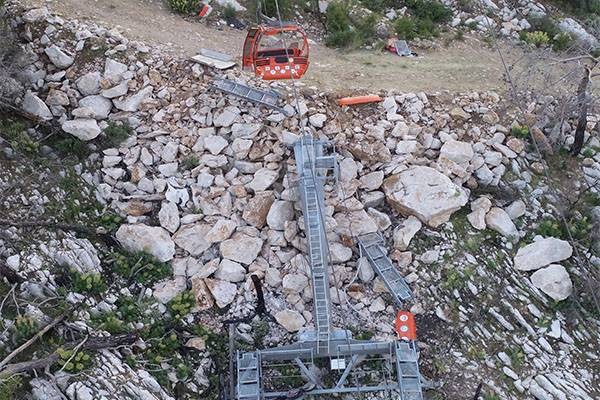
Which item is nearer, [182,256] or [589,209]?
[182,256]

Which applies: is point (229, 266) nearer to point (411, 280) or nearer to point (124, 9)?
point (411, 280)

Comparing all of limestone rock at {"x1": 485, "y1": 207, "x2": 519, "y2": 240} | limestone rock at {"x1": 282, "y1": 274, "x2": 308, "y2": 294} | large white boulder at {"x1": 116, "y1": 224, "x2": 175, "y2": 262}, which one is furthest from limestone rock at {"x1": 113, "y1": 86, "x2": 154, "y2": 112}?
limestone rock at {"x1": 485, "y1": 207, "x2": 519, "y2": 240}

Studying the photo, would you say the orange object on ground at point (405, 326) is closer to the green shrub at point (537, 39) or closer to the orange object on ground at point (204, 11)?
the orange object on ground at point (204, 11)

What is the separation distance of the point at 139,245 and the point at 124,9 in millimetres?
5371

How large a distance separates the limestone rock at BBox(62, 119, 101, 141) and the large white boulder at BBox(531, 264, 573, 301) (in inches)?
310

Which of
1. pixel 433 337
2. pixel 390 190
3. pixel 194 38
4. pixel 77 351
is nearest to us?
pixel 77 351

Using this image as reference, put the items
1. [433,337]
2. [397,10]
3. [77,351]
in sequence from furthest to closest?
[397,10] → [433,337] → [77,351]

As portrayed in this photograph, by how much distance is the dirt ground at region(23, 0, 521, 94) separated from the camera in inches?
473

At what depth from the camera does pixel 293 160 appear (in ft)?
35.3

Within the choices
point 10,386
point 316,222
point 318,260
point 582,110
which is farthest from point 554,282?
point 10,386

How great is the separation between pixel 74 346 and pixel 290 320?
3193 mm

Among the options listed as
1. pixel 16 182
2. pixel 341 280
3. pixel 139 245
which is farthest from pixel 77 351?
pixel 341 280

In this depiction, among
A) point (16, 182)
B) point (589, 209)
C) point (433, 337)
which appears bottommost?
point (433, 337)

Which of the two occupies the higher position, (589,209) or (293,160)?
(293,160)
